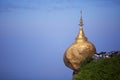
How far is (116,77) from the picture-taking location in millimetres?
27344

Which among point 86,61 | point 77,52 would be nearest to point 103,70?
point 86,61

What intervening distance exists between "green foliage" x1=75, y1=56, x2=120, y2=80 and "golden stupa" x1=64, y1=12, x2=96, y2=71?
6.37 meters

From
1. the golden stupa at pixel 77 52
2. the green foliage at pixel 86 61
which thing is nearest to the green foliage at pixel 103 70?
the green foliage at pixel 86 61

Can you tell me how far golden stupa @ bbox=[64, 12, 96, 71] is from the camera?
1419 inches

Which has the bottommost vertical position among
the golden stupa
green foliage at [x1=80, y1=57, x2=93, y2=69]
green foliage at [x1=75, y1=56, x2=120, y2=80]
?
green foliage at [x1=75, y1=56, x2=120, y2=80]

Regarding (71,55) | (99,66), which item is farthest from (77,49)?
(99,66)

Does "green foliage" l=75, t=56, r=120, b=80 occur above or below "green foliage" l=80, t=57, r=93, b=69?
below

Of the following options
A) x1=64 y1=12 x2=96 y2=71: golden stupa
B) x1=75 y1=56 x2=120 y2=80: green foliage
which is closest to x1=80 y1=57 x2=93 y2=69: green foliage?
x1=64 y1=12 x2=96 y2=71: golden stupa

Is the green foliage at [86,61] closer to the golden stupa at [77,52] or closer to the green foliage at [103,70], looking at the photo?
the golden stupa at [77,52]

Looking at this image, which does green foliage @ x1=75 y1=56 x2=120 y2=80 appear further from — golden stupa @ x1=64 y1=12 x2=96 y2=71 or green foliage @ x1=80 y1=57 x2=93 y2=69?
golden stupa @ x1=64 y1=12 x2=96 y2=71

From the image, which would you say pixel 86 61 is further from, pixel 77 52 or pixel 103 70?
pixel 103 70

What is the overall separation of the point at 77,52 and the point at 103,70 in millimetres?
8156

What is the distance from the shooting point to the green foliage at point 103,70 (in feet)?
90.6

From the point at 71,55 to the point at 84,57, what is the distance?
1.06m
